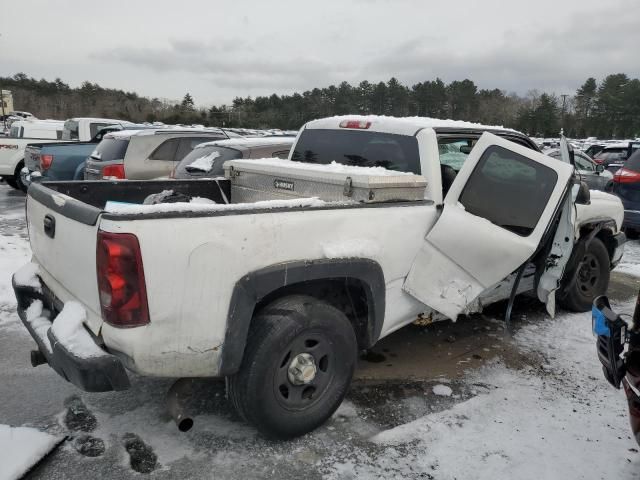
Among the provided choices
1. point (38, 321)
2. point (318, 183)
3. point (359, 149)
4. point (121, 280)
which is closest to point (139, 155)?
point (359, 149)

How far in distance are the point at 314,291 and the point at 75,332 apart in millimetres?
1333

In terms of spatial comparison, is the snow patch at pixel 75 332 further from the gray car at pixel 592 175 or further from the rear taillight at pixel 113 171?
the gray car at pixel 592 175

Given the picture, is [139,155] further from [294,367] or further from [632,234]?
[632,234]

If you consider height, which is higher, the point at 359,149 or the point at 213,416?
the point at 359,149

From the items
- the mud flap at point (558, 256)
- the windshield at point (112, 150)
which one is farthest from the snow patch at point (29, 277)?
the windshield at point (112, 150)

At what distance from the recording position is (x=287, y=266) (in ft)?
8.95

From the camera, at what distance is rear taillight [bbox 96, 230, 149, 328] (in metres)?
2.32

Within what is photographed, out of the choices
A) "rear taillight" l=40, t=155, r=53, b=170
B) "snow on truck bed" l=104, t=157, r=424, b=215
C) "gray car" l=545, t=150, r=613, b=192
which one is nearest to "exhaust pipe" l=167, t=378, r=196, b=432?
"snow on truck bed" l=104, t=157, r=424, b=215

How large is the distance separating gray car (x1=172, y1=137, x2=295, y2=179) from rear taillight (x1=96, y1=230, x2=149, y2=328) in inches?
188

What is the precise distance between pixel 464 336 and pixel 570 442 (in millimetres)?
1660

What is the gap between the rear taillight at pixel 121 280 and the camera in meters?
2.32

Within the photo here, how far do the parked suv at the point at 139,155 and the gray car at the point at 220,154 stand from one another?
1606 mm

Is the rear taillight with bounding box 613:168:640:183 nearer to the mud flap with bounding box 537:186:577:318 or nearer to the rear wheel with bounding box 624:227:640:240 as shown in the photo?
the rear wheel with bounding box 624:227:640:240

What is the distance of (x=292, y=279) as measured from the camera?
9.09ft
